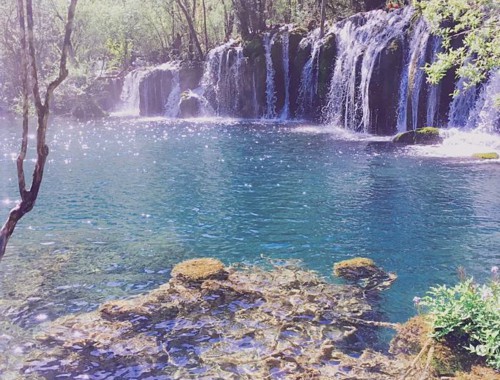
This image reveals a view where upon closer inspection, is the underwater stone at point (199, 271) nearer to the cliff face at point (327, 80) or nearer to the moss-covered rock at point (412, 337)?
the moss-covered rock at point (412, 337)

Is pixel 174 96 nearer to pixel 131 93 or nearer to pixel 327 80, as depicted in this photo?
A: pixel 131 93

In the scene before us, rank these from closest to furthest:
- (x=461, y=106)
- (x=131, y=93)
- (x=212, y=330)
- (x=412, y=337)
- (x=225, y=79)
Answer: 1. (x=412, y=337)
2. (x=212, y=330)
3. (x=461, y=106)
4. (x=225, y=79)
5. (x=131, y=93)

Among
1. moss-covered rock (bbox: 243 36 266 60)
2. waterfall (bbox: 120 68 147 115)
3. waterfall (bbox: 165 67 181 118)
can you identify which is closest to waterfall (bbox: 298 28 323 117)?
moss-covered rock (bbox: 243 36 266 60)

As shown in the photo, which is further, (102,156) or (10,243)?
(102,156)

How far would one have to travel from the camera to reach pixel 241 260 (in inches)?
530

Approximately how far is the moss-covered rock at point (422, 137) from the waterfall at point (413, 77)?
10.5 ft

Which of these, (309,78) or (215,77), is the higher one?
(215,77)

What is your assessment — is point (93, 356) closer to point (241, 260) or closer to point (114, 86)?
point (241, 260)

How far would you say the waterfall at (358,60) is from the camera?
3647 centimetres

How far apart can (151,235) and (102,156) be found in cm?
1635

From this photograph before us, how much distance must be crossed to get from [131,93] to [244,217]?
2128 inches

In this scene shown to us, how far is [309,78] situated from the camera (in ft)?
146

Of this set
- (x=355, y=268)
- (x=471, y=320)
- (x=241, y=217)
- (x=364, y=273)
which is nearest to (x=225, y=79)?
(x=241, y=217)

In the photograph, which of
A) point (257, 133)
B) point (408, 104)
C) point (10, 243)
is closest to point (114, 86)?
point (257, 133)
